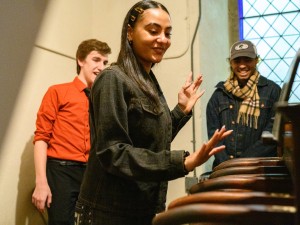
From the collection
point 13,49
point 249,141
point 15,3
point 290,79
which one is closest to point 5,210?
point 13,49

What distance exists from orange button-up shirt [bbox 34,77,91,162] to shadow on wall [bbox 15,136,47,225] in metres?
0.27

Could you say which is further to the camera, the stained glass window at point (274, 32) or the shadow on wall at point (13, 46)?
the stained glass window at point (274, 32)

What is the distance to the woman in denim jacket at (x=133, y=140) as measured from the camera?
0.95 m

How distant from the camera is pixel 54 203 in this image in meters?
2.03

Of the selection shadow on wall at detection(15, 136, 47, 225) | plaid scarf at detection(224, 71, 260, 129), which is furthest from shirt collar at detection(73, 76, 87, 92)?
plaid scarf at detection(224, 71, 260, 129)

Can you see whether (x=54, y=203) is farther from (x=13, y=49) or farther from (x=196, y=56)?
(x=196, y=56)

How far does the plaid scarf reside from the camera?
2.25 metres

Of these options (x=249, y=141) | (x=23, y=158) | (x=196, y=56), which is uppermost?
(x=196, y=56)

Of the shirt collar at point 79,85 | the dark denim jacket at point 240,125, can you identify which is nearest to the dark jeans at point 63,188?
the shirt collar at point 79,85

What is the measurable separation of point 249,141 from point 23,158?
1353 mm

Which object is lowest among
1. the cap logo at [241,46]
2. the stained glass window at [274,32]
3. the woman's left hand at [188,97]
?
the woman's left hand at [188,97]

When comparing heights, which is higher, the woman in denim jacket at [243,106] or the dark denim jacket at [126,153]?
the woman in denim jacket at [243,106]

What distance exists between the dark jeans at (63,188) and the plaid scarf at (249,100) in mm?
994

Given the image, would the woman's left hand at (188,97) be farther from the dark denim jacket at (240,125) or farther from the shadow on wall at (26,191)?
the shadow on wall at (26,191)
